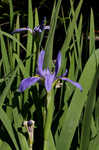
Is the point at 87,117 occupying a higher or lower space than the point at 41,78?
lower

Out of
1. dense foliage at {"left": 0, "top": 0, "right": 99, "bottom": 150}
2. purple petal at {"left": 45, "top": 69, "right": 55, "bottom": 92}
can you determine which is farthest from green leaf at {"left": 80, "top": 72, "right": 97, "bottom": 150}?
purple petal at {"left": 45, "top": 69, "right": 55, "bottom": 92}

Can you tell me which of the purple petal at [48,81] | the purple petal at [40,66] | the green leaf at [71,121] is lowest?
the green leaf at [71,121]

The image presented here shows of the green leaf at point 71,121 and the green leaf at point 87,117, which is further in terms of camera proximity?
the green leaf at point 71,121

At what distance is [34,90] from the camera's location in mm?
990

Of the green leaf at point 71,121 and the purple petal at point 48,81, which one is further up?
the purple petal at point 48,81

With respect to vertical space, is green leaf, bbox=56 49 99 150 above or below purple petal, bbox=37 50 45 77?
below

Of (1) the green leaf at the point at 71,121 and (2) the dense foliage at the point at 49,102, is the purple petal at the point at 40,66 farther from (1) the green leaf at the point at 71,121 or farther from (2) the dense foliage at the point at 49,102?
(1) the green leaf at the point at 71,121

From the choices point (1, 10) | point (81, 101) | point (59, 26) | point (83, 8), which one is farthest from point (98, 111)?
point (1, 10)

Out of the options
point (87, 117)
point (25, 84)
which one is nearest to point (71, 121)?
point (87, 117)

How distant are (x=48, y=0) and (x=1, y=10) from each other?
52cm

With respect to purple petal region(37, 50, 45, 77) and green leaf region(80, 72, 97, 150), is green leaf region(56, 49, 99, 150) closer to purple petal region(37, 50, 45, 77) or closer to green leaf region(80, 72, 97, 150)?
green leaf region(80, 72, 97, 150)

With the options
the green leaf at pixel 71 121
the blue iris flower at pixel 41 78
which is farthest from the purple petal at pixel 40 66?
the green leaf at pixel 71 121

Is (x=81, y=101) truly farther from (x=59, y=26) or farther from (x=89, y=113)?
(x=59, y=26)

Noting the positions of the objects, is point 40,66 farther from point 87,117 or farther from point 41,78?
point 87,117
